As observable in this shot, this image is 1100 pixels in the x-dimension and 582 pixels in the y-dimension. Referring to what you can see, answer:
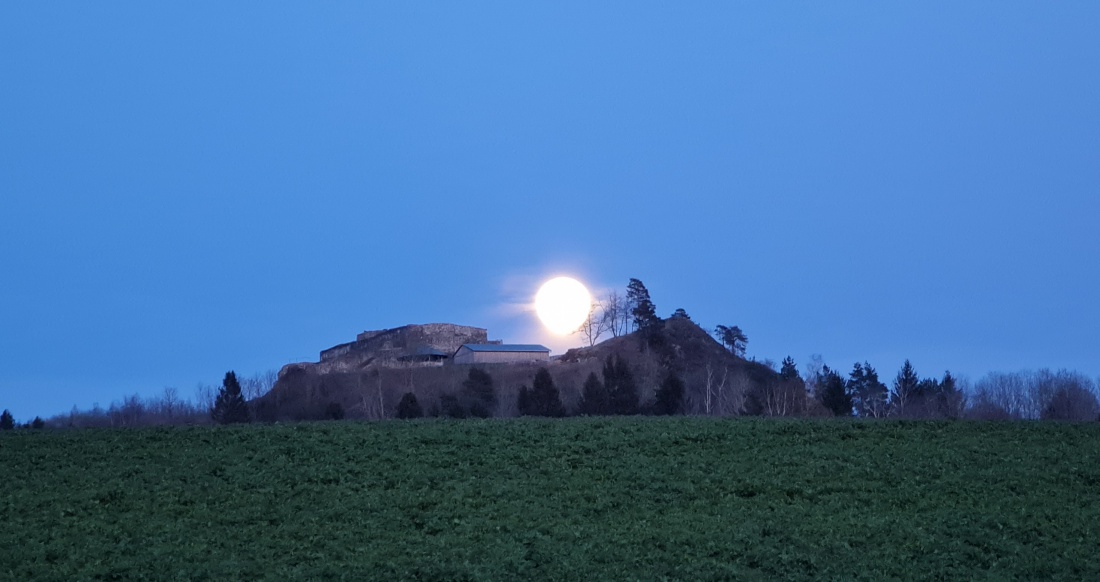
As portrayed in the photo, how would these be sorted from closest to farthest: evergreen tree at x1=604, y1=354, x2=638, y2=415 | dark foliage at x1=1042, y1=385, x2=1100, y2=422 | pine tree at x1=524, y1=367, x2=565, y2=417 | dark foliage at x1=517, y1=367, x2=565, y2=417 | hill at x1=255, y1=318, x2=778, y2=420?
pine tree at x1=524, y1=367, x2=565, y2=417 < dark foliage at x1=517, y1=367, x2=565, y2=417 < evergreen tree at x1=604, y1=354, x2=638, y2=415 < dark foliage at x1=1042, y1=385, x2=1100, y2=422 < hill at x1=255, y1=318, x2=778, y2=420

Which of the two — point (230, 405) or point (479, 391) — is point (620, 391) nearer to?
point (479, 391)

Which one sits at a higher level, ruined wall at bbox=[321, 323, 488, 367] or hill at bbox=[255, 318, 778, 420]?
ruined wall at bbox=[321, 323, 488, 367]

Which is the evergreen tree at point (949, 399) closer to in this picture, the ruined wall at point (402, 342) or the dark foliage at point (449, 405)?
→ the dark foliage at point (449, 405)

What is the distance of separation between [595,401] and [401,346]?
1442 inches

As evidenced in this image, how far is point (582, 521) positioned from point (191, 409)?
45329 millimetres

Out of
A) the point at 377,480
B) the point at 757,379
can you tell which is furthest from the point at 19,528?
the point at 757,379

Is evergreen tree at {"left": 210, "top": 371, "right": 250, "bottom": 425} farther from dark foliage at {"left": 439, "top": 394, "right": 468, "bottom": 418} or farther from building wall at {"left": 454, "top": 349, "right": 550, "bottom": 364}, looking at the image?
building wall at {"left": 454, "top": 349, "right": 550, "bottom": 364}

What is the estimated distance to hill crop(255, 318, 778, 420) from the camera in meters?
49.1

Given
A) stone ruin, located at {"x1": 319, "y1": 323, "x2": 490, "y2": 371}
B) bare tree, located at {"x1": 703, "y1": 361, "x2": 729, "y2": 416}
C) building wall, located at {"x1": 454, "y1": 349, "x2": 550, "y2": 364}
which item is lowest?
bare tree, located at {"x1": 703, "y1": 361, "x2": 729, "y2": 416}

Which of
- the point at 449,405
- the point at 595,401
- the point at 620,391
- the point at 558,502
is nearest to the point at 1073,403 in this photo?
the point at 620,391

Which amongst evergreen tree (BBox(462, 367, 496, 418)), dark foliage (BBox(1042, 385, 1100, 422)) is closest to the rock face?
evergreen tree (BBox(462, 367, 496, 418))

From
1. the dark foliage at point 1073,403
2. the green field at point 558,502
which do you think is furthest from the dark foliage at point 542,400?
the dark foliage at point 1073,403

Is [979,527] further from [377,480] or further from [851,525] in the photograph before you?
[377,480]

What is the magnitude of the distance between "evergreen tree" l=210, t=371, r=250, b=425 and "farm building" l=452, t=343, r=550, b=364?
84.8 ft
